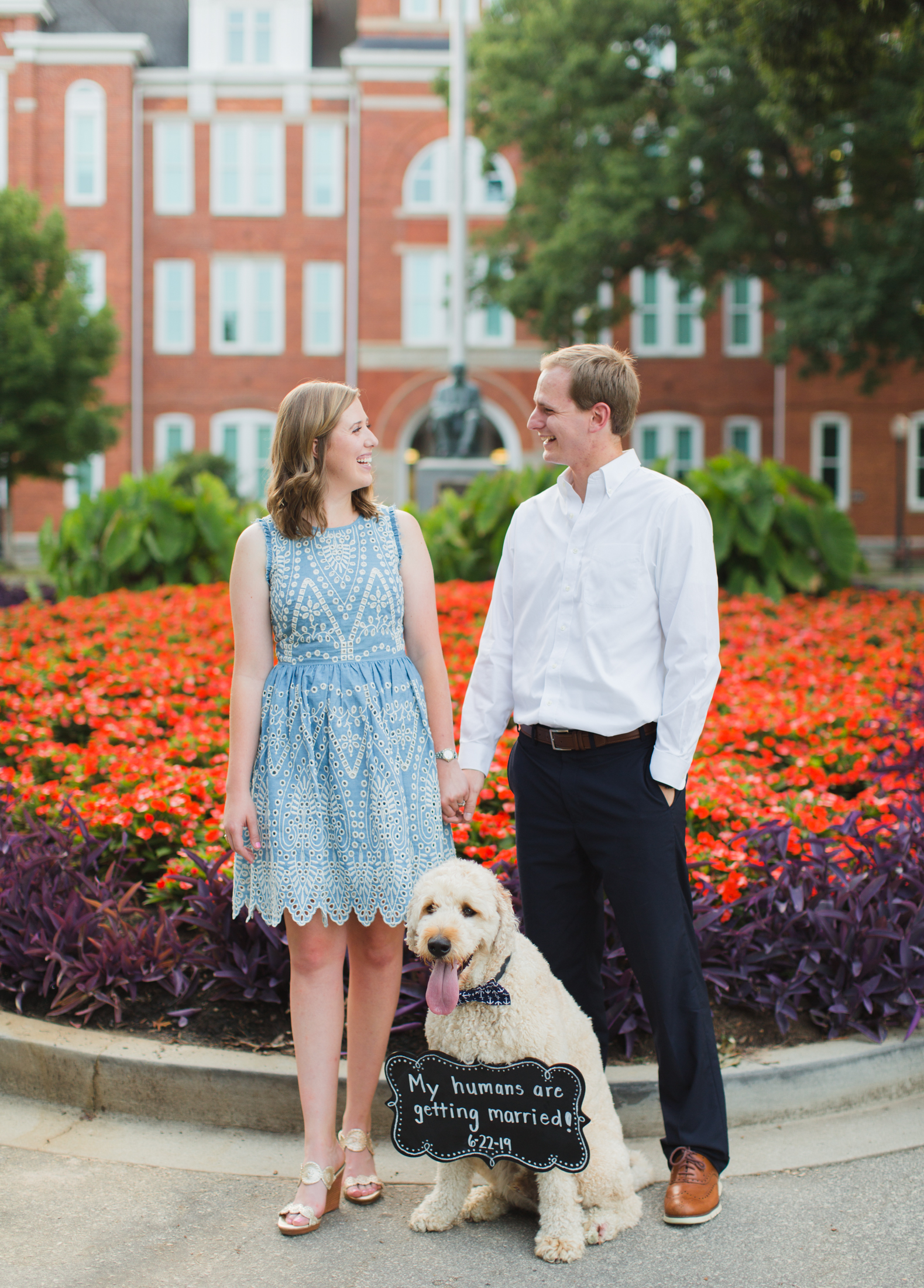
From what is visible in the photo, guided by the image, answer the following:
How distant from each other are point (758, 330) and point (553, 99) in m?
11.0

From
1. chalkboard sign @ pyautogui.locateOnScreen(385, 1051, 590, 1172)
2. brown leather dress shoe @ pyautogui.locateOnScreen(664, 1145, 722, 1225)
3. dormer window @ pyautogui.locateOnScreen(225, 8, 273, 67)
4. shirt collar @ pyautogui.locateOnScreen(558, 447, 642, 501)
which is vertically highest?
dormer window @ pyautogui.locateOnScreen(225, 8, 273, 67)

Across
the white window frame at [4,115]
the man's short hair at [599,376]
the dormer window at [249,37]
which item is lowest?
the man's short hair at [599,376]

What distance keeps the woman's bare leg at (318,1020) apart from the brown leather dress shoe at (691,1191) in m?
0.81

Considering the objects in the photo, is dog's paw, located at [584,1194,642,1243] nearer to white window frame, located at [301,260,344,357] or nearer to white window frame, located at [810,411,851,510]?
white window frame, located at [810,411,851,510]

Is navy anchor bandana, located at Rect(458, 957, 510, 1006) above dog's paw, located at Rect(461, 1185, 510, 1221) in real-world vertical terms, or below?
above

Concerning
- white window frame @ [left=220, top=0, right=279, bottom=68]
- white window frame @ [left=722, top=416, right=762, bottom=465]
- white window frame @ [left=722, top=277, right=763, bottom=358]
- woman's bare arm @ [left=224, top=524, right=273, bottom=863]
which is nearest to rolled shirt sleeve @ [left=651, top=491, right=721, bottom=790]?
woman's bare arm @ [left=224, top=524, right=273, bottom=863]

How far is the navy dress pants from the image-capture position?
268cm

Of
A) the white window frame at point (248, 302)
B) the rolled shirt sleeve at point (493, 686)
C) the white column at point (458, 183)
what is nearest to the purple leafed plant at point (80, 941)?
the rolled shirt sleeve at point (493, 686)

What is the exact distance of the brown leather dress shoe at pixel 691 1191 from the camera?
8.75 feet

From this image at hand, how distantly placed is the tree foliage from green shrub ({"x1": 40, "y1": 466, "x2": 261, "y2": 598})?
1359cm

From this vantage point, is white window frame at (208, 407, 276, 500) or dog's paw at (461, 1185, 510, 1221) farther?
white window frame at (208, 407, 276, 500)

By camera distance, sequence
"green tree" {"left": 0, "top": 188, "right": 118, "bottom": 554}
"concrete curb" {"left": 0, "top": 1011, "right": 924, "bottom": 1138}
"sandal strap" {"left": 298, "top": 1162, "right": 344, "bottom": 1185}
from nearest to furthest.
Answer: "sandal strap" {"left": 298, "top": 1162, "right": 344, "bottom": 1185}, "concrete curb" {"left": 0, "top": 1011, "right": 924, "bottom": 1138}, "green tree" {"left": 0, "top": 188, "right": 118, "bottom": 554}

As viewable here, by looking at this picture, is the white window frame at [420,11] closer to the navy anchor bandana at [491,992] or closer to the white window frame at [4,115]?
the white window frame at [4,115]

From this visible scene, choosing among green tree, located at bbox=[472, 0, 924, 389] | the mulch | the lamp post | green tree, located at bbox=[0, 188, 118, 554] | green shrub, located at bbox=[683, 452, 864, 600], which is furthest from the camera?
the lamp post
